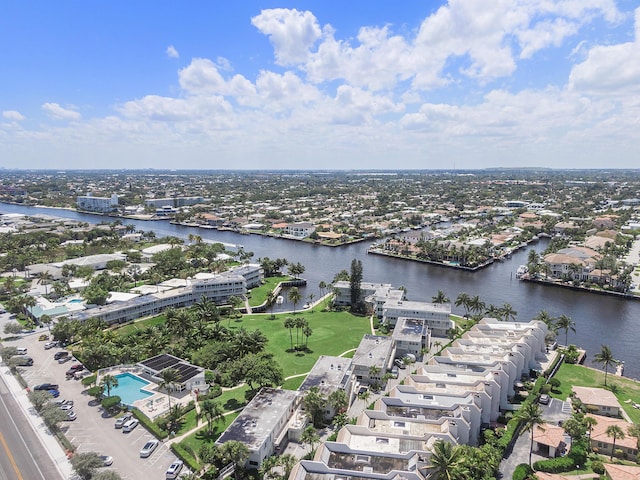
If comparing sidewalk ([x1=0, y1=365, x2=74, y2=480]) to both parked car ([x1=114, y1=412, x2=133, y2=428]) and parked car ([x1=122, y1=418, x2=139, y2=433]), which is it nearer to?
parked car ([x1=114, y1=412, x2=133, y2=428])

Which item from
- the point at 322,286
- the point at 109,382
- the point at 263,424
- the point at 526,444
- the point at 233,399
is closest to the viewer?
the point at 263,424

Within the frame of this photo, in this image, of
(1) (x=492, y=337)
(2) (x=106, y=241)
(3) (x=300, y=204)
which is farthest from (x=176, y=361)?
(3) (x=300, y=204)

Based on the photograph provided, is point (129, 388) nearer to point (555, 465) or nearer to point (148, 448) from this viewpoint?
point (148, 448)

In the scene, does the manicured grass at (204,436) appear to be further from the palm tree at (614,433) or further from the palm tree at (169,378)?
the palm tree at (614,433)

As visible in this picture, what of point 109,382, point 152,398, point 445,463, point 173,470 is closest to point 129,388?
point 109,382

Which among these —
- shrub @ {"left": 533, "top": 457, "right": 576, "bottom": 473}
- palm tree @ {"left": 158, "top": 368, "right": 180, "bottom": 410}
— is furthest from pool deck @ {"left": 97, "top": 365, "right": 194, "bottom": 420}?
shrub @ {"left": 533, "top": 457, "right": 576, "bottom": 473}

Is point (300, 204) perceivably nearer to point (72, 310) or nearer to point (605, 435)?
point (72, 310)
